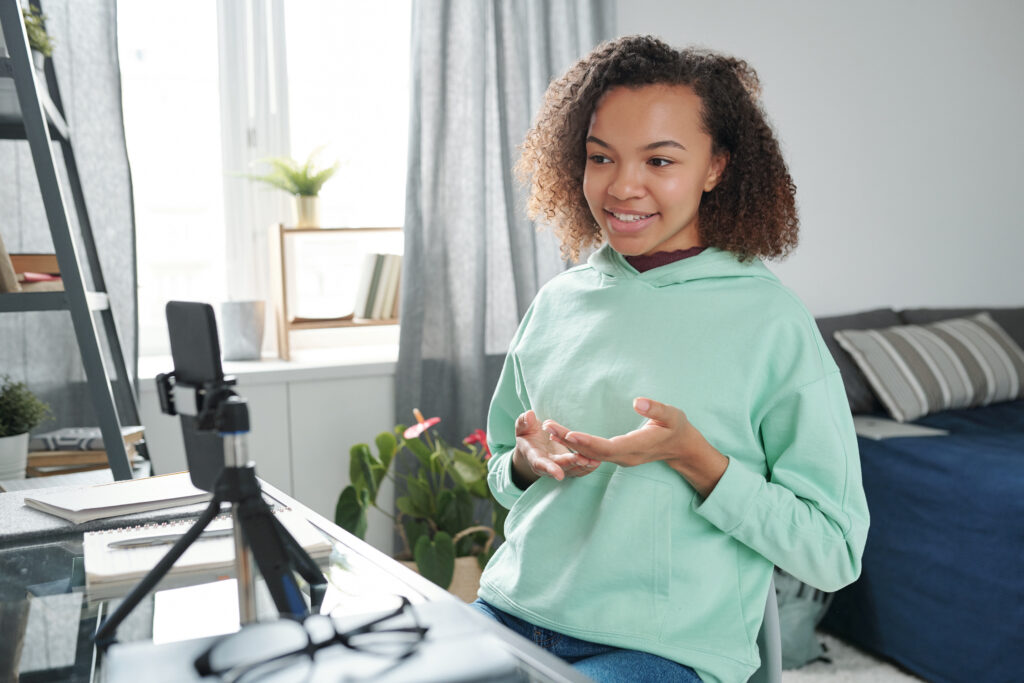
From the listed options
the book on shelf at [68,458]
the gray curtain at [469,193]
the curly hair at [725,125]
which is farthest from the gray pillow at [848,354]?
the book on shelf at [68,458]

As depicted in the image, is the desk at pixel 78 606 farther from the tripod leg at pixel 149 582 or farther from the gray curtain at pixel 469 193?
the gray curtain at pixel 469 193

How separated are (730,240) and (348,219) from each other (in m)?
1.90

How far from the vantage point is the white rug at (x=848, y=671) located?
222cm

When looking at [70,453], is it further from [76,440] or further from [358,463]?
[358,463]

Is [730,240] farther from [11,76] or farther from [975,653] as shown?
[975,653]

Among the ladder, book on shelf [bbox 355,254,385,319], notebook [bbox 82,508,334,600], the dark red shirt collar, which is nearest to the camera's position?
A: notebook [bbox 82,508,334,600]

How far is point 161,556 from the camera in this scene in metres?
0.79

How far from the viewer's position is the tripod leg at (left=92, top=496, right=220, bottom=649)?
0.66m

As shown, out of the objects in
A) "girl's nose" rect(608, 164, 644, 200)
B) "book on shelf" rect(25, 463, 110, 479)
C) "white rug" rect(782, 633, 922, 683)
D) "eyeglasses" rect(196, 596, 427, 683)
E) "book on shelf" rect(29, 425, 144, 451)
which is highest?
"girl's nose" rect(608, 164, 644, 200)

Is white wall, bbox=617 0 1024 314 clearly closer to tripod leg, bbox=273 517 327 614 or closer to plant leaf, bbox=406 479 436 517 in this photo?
plant leaf, bbox=406 479 436 517

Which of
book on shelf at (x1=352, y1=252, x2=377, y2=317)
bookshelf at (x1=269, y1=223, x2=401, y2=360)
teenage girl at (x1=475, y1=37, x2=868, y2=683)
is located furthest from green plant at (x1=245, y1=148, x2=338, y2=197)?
teenage girl at (x1=475, y1=37, x2=868, y2=683)

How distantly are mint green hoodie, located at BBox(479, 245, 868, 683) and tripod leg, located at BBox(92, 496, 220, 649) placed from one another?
454 millimetres

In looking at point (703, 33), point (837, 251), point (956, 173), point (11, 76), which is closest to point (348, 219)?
point (703, 33)

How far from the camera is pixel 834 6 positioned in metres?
3.16
